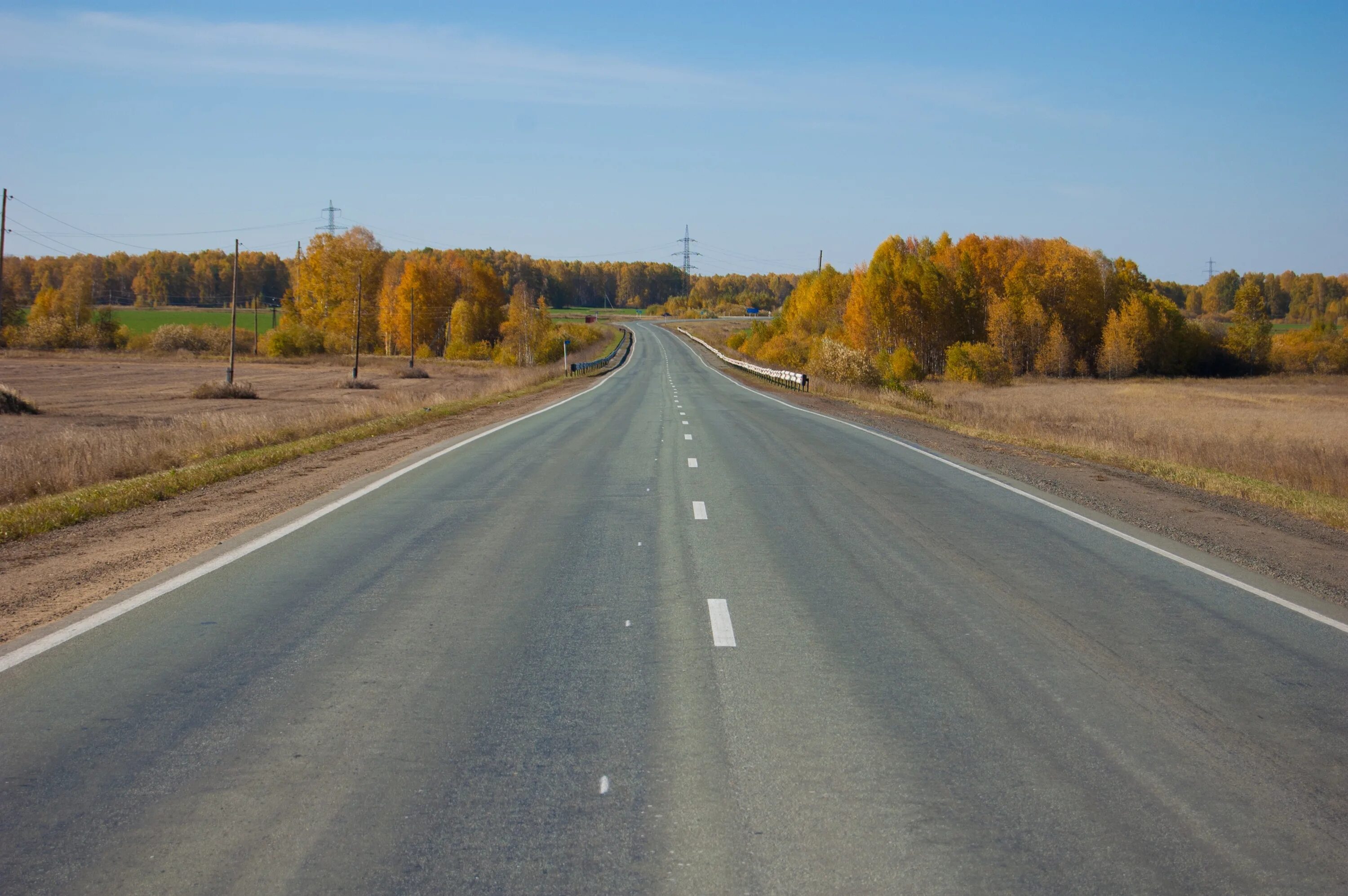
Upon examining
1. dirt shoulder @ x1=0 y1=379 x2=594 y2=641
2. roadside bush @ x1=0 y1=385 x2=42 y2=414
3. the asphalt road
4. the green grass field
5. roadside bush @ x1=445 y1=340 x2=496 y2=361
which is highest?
the green grass field

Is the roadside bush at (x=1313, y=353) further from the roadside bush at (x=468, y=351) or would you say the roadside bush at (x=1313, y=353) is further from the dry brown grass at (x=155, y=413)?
the roadside bush at (x=468, y=351)

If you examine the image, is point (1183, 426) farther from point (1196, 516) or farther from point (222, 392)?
point (222, 392)

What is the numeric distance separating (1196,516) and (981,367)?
73.3m

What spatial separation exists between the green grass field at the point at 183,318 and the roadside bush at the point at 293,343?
18508 mm

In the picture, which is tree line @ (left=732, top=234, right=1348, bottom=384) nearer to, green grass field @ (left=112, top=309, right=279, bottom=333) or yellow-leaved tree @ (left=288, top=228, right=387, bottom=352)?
yellow-leaved tree @ (left=288, top=228, right=387, bottom=352)

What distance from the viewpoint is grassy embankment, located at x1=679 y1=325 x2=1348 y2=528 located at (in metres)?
19.0

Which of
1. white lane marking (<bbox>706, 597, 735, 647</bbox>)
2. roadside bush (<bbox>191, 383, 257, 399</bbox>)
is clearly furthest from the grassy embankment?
roadside bush (<bbox>191, 383, 257, 399</bbox>)

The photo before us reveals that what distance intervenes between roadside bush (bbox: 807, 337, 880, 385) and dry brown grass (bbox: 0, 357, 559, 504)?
57.3 feet

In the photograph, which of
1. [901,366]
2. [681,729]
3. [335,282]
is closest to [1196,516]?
[681,729]

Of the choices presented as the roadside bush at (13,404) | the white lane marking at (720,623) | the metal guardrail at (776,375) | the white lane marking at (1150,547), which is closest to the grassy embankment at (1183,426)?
the metal guardrail at (776,375)

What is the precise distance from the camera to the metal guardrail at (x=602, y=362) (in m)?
79.6

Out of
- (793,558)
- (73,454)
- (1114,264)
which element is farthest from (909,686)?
(1114,264)

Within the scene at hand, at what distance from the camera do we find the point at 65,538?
11.0 m

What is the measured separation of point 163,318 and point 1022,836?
168 meters
